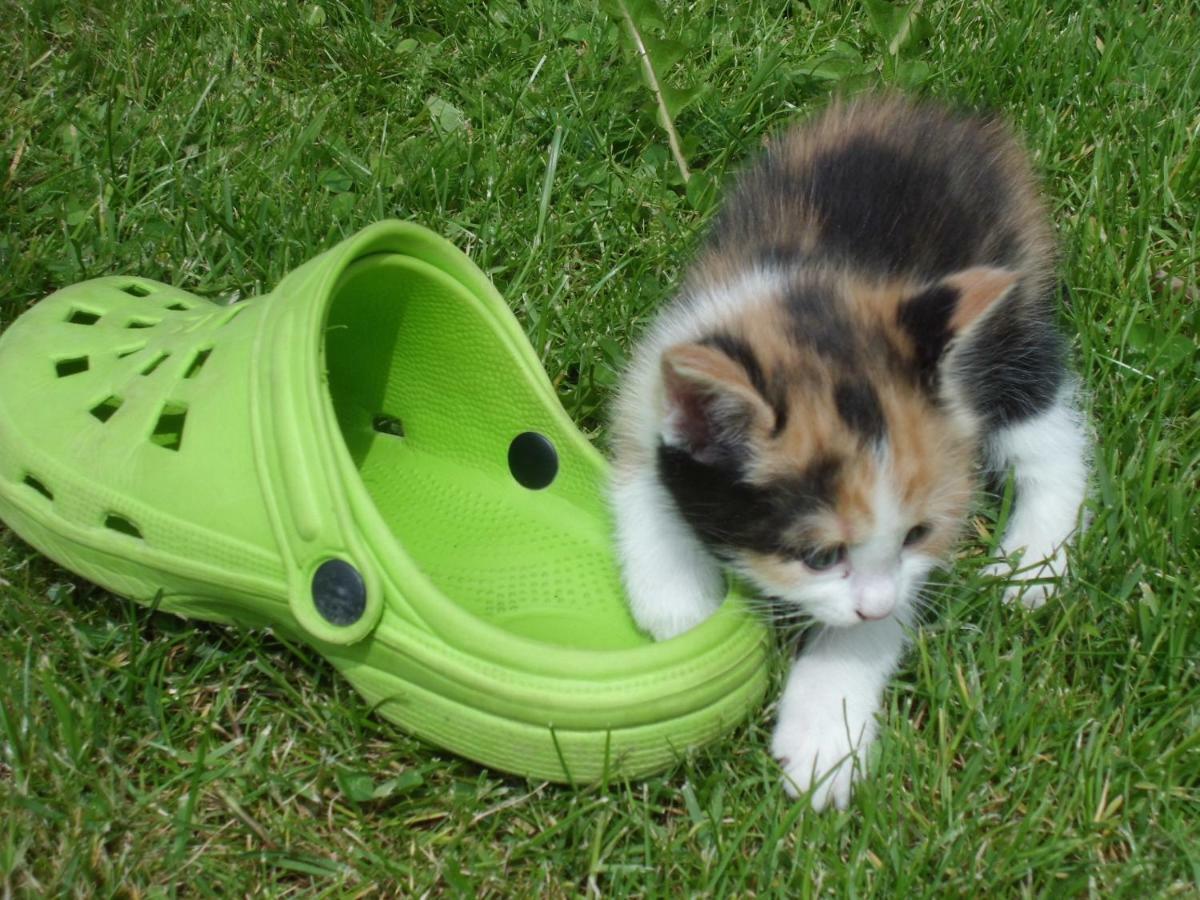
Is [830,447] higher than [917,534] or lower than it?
higher

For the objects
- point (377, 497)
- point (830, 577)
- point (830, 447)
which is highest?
point (830, 447)

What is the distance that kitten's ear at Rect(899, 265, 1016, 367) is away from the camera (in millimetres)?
2164

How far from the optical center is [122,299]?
2680 millimetres

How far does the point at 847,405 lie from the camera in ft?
7.01

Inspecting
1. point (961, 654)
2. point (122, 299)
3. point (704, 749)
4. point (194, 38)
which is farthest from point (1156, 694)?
point (194, 38)

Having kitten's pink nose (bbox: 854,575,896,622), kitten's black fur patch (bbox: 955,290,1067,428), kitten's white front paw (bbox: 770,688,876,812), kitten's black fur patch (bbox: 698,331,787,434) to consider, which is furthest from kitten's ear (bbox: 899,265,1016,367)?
kitten's white front paw (bbox: 770,688,876,812)

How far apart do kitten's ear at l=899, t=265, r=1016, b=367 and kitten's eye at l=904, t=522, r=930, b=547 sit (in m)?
0.27

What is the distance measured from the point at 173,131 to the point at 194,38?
47 cm

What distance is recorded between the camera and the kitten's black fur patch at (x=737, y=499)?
6.96 ft

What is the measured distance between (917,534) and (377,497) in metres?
1.08

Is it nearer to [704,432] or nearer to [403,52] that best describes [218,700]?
[704,432]

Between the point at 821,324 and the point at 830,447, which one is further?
the point at 821,324

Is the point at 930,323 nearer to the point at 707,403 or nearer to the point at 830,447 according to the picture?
the point at 830,447

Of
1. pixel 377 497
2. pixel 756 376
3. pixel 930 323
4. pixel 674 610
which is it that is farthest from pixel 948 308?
pixel 377 497
